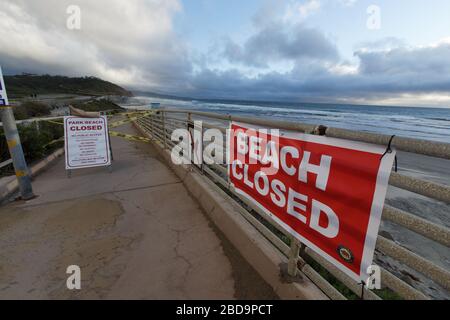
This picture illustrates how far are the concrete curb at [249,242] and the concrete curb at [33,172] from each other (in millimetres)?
3289

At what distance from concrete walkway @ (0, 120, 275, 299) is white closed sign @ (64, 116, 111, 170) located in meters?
1.00

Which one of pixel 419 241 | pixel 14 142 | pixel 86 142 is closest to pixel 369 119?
pixel 419 241

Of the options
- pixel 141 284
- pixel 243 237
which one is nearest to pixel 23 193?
pixel 141 284

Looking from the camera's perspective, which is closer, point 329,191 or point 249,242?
point 329,191

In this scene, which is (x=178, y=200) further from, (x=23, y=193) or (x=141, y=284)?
(x=23, y=193)

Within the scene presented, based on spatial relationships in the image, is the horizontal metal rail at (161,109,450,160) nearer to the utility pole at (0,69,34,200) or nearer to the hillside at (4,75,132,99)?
the utility pole at (0,69,34,200)

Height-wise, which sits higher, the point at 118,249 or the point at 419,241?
the point at 118,249

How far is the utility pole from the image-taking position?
3722mm

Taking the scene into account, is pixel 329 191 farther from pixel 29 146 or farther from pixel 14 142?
pixel 29 146

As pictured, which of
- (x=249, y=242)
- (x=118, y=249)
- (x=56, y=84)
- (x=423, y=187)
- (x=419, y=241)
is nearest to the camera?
(x=423, y=187)

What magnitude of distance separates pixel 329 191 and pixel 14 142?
4.88 metres

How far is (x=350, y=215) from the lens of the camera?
4.93 feet

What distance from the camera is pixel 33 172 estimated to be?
5492 millimetres

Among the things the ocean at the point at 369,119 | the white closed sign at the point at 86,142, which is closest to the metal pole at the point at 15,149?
the white closed sign at the point at 86,142
